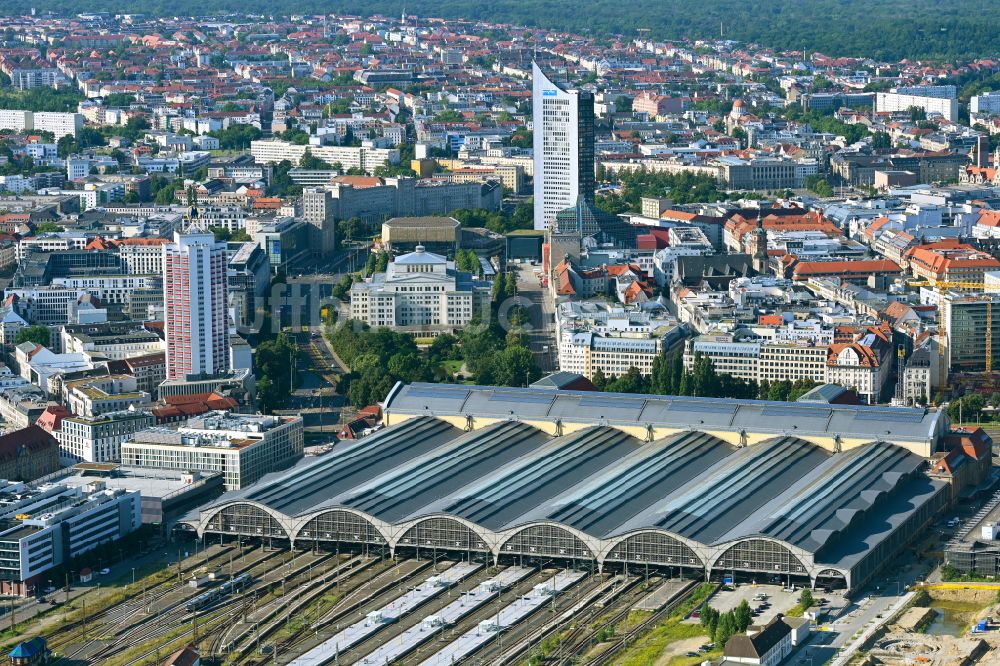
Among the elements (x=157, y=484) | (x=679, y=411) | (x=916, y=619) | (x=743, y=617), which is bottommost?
(x=916, y=619)

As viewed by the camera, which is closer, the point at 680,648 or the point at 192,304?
the point at 680,648

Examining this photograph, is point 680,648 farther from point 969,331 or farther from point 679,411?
point 969,331

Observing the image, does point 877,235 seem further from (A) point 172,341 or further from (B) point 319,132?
(B) point 319,132

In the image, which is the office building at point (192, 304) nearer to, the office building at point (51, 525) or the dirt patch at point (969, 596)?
the office building at point (51, 525)

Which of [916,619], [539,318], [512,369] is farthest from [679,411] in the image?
[539,318]

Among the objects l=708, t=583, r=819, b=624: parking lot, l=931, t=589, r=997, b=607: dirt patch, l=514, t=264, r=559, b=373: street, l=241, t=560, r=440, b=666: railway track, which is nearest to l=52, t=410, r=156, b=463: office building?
l=241, t=560, r=440, b=666: railway track

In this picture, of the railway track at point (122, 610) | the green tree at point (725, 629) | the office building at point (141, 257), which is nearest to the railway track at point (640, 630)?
the green tree at point (725, 629)

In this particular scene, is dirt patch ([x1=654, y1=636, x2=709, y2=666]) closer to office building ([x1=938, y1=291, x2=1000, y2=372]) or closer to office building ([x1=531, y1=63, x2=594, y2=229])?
office building ([x1=938, y1=291, x2=1000, y2=372])
